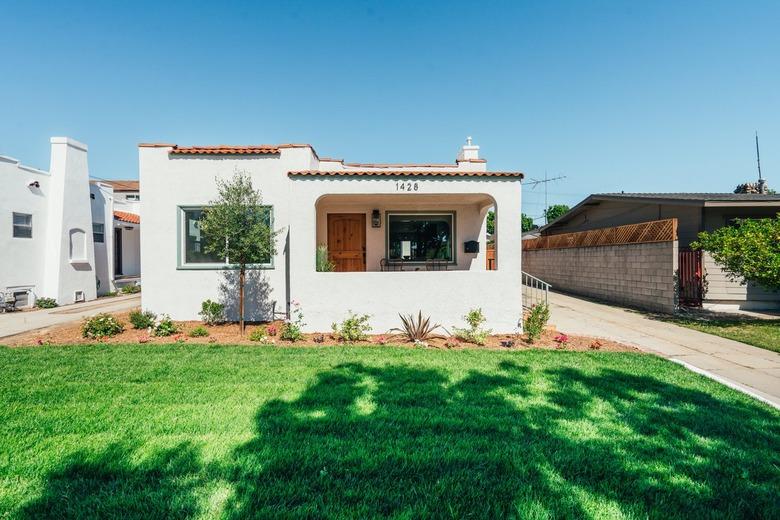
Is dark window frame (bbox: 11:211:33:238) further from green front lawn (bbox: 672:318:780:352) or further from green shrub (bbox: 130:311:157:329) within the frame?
green front lawn (bbox: 672:318:780:352)

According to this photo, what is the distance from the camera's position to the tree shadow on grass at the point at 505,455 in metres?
2.42

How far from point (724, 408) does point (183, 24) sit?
46.9ft

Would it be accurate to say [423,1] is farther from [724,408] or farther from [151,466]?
[151,466]

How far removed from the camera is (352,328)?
301 inches

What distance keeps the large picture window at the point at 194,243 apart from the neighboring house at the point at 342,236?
3 cm

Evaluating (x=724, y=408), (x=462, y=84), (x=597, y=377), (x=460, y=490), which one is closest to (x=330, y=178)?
(x=597, y=377)

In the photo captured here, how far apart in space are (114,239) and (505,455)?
20.7m

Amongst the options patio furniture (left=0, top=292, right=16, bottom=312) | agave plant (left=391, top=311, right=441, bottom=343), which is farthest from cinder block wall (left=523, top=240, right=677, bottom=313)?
patio furniture (left=0, top=292, right=16, bottom=312)

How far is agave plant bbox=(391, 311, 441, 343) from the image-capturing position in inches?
294

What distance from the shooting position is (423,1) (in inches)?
435

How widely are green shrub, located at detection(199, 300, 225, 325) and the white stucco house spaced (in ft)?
27.9

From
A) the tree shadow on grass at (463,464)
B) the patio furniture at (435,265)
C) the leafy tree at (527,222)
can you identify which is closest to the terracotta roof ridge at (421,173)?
the patio furniture at (435,265)

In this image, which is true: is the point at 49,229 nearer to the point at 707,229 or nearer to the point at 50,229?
the point at 50,229

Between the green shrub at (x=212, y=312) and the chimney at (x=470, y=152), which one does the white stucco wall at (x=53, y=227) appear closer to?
the green shrub at (x=212, y=312)
